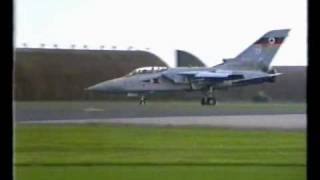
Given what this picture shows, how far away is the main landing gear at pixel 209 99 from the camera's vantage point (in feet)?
5.47

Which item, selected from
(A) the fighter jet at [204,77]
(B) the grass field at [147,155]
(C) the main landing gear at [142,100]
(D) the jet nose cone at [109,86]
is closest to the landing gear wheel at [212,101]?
(A) the fighter jet at [204,77]

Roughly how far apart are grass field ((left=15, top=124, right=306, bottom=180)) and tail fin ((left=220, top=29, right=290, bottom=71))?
0.74 ft

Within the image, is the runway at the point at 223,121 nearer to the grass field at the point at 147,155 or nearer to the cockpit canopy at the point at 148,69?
the grass field at the point at 147,155

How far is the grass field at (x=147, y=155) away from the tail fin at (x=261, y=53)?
0.74 feet

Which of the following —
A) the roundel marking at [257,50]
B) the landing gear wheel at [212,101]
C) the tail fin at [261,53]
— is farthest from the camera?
the landing gear wheel at [212,101]

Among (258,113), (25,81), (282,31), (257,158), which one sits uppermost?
(282,31)

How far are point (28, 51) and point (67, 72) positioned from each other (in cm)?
52

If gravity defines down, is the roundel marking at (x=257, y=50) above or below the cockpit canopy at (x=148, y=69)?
above

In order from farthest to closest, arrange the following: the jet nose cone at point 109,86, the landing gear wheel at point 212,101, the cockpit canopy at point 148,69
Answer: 1. the landing gear wheel at point 212,101
2. the cockpit canopy at point 148,69
3. the jet nose cone at point 109,86

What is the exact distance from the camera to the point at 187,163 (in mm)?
1271

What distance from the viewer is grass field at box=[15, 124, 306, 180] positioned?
3.80 feet

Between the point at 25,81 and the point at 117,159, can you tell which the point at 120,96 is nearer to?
the point at 117,159
